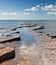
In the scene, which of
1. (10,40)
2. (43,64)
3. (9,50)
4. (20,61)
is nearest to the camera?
(43,64)

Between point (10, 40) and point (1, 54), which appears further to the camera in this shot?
point (10, 40)

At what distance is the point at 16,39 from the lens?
75.5 ft

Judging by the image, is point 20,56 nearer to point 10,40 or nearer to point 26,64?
point 26,64

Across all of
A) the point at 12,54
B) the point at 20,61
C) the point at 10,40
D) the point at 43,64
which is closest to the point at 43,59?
the point at 43,64

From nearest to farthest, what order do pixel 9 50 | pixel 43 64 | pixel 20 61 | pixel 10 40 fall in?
pixel 43 64 → pixel 20 61 → pixel 9 50 → pixel 10 40

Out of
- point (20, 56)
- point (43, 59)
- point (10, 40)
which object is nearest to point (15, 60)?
point (20, 56)

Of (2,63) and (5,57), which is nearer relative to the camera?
(2,63)

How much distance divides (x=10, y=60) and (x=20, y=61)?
0.91 m

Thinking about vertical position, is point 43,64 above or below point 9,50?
below

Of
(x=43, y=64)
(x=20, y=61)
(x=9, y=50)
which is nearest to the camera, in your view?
(x=43, y=64)

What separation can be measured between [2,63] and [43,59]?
3.73m

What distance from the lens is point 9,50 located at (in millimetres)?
12914

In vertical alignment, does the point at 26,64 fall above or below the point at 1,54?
below

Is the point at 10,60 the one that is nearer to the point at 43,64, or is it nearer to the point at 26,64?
the point at 26,64
